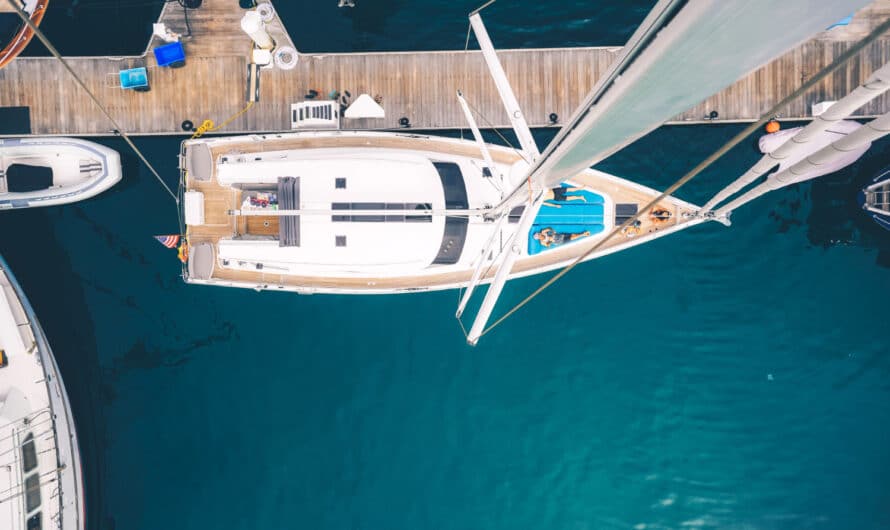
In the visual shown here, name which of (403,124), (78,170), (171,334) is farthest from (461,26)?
(171,334)

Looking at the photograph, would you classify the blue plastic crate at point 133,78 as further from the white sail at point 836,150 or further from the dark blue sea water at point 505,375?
the white sail at point 836,150

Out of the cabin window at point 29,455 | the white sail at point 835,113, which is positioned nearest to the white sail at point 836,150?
the white sail at point 835,113

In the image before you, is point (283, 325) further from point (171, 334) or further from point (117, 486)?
point (117, 486)

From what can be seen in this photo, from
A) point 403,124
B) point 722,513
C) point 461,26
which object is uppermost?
point 461,26

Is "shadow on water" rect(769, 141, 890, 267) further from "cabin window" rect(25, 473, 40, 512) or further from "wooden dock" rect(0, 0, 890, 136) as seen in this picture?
"cabin window" rect(25, 473, 40, 512)

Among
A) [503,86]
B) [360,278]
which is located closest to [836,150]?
[503,86]

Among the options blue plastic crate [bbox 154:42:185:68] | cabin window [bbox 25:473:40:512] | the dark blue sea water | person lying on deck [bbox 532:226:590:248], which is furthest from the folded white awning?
cabin window [bbox 25:473:40:512]

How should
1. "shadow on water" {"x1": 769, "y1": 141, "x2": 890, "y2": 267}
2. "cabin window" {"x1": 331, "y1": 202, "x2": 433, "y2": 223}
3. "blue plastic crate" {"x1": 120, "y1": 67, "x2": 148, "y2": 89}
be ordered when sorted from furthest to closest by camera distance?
1. "shadow on water" {"x1": 769, "y1": 141, "x2": 890, "y2": 267}
2. "blue plastic crate" {"x1": 120, "y1": 67, "x2": 148, "y2": 89}
3. "cabin window" {"x1": 331, "y1": 202, "x2": 433, "y2": 223}
